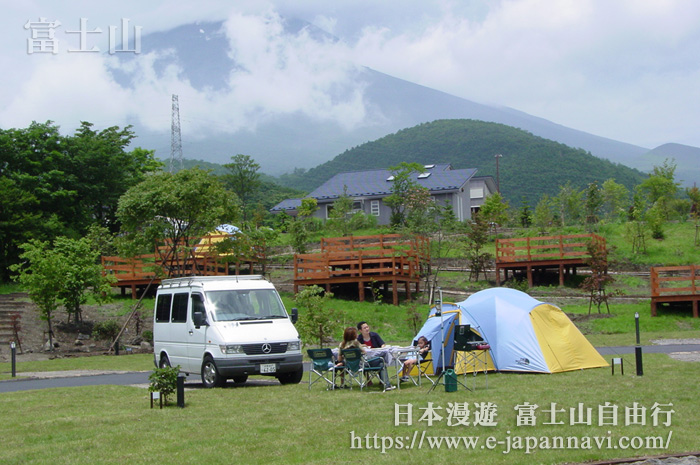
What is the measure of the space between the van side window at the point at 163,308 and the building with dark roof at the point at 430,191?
142ft

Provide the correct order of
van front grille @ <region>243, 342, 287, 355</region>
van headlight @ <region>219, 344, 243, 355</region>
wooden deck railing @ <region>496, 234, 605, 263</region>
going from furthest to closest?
wooden deck railing @ <region>496, 234, 605, 263</region> → van front grille @ <region>243, 342, 287, 355</region> → van headlight @ <region>219, 344, 243, 355</region>

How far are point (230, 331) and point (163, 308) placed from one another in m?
3.04

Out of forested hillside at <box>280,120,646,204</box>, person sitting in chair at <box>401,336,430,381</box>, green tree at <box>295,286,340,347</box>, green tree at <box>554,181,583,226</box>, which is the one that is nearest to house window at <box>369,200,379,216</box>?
green tree at <box>554,181,583,226</box>

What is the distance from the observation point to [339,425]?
28.7 ft

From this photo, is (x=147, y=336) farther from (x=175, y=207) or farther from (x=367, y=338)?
(x=367, y=338)

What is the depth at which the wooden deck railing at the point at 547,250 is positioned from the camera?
106ft

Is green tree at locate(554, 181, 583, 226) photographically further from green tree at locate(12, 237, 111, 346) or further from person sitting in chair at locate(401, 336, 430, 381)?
person sitting in chair at locate(401, 336, 430, 381)

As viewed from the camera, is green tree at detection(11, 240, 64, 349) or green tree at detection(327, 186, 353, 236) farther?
green tree at detection(327, 186, 353, 236)

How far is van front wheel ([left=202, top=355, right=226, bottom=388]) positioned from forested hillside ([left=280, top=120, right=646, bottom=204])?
76.4 metres

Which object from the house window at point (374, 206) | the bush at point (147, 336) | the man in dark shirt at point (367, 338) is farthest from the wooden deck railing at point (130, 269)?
the house window at point (374, 206)

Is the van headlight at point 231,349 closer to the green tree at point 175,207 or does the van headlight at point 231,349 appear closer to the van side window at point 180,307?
the van side window at point 180,307

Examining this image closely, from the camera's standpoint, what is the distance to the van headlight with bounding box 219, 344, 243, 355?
13523mm

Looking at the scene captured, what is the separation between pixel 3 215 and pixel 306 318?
22.0 meters

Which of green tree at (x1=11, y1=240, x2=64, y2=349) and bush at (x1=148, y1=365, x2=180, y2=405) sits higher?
green tree at (x1=11, y1=240, x2=64, y2=349)
